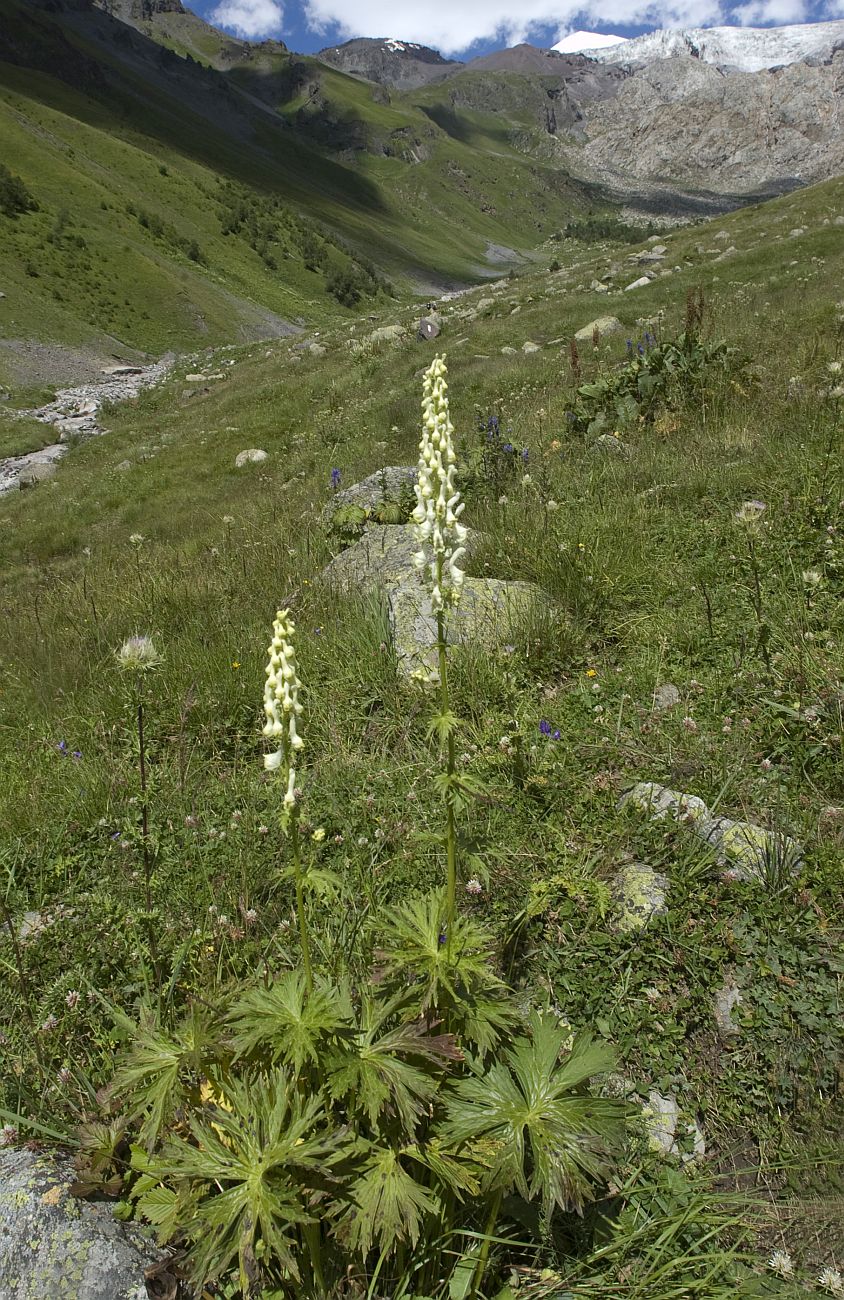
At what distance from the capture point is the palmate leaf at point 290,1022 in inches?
80.7

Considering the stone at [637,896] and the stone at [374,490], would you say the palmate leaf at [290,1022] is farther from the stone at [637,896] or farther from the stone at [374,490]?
the stone at [374,490]

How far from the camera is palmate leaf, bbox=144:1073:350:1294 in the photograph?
187 cm

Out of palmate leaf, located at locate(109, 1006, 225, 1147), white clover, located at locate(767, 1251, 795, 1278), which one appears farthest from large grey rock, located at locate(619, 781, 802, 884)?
palmate leaf, located at locate(109, 1006, 225, 1147)

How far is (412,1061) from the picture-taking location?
Answer: 2318 mm

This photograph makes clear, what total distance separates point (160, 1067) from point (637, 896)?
2.20m

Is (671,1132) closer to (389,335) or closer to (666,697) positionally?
(666,697)

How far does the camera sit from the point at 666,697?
466 centimetres

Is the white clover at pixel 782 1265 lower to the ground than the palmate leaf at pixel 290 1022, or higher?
lower

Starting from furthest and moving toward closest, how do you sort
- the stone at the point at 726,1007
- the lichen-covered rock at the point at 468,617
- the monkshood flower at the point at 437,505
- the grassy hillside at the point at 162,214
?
the grassy hillside at the point at 162,214 → the lichen-covered rock at the point at 468,617 → the stone at the point at 726,1007 → the monkshood flower at the point at 437,505

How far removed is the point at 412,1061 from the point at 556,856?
5.01ft

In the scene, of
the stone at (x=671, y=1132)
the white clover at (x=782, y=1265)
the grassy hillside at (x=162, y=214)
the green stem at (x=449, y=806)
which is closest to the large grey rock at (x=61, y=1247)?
the green stem at (x=449, y=806)

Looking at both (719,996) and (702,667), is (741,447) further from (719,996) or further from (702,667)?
(719,996)

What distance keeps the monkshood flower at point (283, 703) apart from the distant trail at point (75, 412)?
2605 cm

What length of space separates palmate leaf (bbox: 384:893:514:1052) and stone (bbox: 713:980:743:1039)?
105 cm
